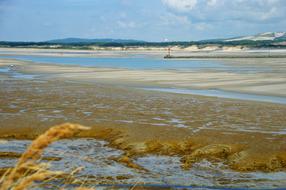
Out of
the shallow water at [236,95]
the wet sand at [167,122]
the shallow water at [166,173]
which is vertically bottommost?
the shallow water at [236,95]

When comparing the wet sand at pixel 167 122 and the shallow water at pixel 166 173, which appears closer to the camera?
the shallow water at pixel 166 173

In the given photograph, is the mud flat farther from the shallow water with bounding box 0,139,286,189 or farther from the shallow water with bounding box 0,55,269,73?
the shallow water with bounding box 0,55,269,73

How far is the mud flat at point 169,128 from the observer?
9406 mm

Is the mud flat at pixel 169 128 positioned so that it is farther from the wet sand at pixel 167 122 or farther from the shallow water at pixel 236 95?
the shallow water at pixel 236 95

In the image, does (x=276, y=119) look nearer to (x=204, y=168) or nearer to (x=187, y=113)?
(x=187, y=113)

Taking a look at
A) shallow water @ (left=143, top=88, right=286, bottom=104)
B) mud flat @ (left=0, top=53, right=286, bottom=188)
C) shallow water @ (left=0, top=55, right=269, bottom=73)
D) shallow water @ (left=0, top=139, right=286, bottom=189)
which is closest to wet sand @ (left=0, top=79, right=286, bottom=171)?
mud flat @ (left=0, top=53, right=286, bottom=188)

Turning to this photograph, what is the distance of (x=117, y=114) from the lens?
15.9 meters

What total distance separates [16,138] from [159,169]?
205 inches

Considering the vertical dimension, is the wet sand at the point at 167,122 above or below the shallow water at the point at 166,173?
below

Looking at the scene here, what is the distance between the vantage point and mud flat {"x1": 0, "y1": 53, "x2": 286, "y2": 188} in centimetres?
941

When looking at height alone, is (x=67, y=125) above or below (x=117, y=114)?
above

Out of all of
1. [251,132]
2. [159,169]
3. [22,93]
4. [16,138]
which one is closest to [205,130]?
[251,132]

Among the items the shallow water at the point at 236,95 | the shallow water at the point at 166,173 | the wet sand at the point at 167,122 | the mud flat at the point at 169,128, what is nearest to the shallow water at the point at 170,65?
the shallow water at the point at 236,95

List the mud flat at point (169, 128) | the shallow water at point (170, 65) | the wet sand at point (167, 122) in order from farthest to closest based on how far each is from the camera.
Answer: the shallow water at point (170, 65) → the wet sand at point (167, 122) → the mud flat at point (169, 128)
